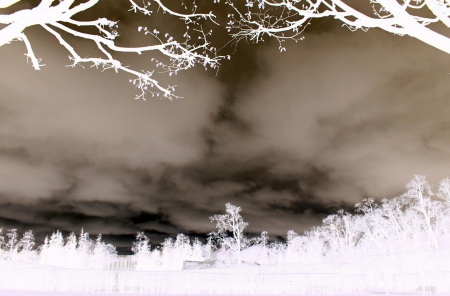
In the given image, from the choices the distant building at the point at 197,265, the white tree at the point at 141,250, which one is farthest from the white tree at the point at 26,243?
the distant building at the point at 197,265

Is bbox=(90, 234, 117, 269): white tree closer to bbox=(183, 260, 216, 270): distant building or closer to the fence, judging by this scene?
bbox=(183, 260, 216, 270): distant building

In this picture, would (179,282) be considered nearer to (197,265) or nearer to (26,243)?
(197,265)

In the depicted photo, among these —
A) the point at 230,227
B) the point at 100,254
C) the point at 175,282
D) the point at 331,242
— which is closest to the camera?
the point at 175,282

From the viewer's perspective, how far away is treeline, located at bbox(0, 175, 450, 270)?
112 feet

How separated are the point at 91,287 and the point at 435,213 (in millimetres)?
36818

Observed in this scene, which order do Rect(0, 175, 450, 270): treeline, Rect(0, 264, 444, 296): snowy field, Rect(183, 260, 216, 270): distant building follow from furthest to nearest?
Rect(183, 260, 216, 270): distant building, Rect(0, 175, 450, 270): treeline, Rect(0, 264, 444, 296): snowy field

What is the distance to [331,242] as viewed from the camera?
56.6 m

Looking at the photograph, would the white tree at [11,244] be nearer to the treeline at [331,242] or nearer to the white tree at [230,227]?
the treeline at [331,242]

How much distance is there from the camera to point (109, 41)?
4570 mm

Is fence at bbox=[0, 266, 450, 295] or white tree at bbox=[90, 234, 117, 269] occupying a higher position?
white tree at bbox=[90, 234, 117, 269]

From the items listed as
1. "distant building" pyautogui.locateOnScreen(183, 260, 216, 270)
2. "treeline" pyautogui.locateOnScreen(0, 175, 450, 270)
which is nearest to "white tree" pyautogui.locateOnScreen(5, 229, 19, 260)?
"treeline" pyautogui.locateOnScreen(0, 175, 450, 270)

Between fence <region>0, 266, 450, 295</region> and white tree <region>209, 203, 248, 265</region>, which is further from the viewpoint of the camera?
white tree <region>209, 203, 248, 265</region>

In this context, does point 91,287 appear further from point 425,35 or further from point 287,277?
point 425,35

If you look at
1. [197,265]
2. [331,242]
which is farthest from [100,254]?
[331,242]
